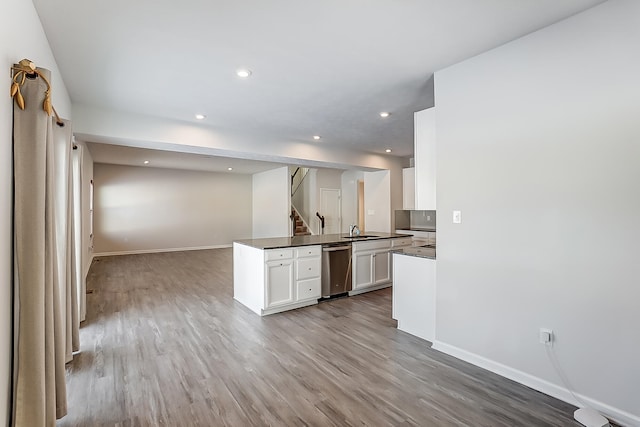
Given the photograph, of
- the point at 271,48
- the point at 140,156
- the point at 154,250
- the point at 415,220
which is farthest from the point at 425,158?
the point at 154,250

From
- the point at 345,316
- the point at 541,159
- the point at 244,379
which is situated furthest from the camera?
the point at 345,316

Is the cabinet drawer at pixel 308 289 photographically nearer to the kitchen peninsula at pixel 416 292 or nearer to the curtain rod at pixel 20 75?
the kitchen peninsula at pixel 416 292

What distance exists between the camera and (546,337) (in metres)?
2.27

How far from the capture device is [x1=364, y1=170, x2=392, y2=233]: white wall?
23.4 ft

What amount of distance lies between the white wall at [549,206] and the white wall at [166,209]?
8.78m

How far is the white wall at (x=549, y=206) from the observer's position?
77.3 inches

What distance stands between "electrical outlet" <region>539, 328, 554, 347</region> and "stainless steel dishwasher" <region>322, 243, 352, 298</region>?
271 cm

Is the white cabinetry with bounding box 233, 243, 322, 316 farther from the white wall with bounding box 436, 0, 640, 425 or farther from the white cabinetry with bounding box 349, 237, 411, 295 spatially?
the white wall with bounding box 436, 0, 640, 425

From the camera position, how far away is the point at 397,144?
19.9 feet

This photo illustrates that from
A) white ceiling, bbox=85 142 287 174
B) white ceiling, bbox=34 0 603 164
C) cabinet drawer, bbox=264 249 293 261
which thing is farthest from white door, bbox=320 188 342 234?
white ceiling, bbox=34 0 603 164

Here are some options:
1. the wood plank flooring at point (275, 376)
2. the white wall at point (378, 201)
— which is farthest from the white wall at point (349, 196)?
the wood plank flooring at point (275, 376)

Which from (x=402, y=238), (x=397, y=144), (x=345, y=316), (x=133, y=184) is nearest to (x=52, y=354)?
(x=345, y=316)

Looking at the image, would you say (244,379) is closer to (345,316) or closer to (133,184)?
(345,316)

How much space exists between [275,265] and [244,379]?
1.66 meters
